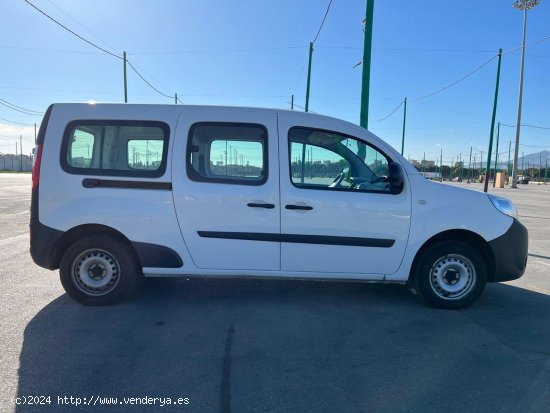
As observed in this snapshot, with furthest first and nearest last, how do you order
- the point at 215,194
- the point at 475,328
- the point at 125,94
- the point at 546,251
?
the point at 125,94 → the point at 546,251 → the point at 215,194 → the point at 475,328

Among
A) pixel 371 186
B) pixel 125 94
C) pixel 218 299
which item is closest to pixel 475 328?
pixel 371 186

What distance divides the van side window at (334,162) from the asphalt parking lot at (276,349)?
4.49 ft

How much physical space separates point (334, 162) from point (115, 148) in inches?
93.3

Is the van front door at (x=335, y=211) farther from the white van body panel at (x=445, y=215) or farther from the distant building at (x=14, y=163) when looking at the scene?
the distant building at (x=14, y=163)

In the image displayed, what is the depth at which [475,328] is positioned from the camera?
418 cm

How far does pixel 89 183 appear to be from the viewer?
4461 millimetres

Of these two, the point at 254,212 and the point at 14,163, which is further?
the point at 14,163

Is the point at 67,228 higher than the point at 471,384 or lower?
higher

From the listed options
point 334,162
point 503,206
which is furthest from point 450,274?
point 334,162

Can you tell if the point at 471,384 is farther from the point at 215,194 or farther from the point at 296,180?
the point at 215,194

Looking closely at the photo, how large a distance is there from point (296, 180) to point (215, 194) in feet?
2.82

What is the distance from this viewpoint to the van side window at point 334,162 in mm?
4531

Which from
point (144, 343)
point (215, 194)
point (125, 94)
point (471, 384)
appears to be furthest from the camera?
point (125, 94)

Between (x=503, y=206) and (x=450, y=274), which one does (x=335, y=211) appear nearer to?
(x=450, y=274)
